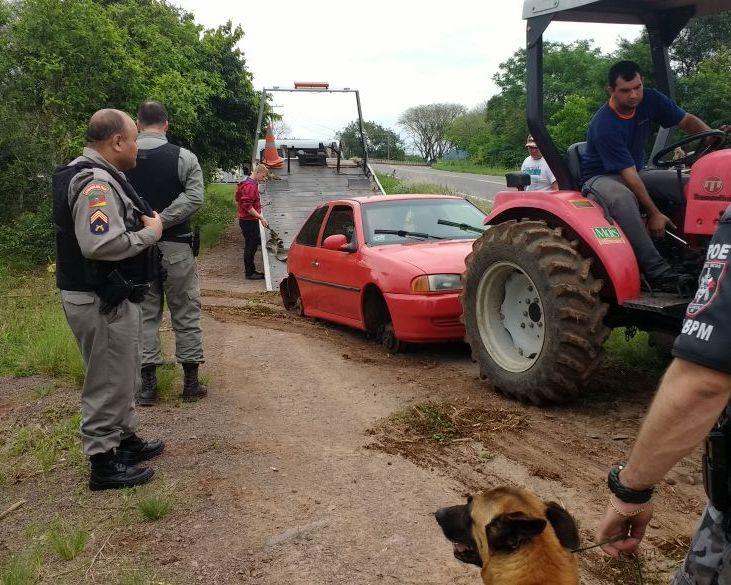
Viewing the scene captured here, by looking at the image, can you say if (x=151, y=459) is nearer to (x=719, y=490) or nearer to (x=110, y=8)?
(x=719, y=490)

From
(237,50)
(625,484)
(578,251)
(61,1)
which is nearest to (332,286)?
(578,251)

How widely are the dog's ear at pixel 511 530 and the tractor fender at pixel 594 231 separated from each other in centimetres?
283

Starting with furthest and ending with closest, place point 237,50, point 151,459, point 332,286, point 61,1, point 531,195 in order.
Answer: point 237,50 < point 61,1 < point 332,286 < point 531,195 < point 151,459

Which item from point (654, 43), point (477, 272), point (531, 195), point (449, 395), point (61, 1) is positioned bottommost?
point (449, 395)

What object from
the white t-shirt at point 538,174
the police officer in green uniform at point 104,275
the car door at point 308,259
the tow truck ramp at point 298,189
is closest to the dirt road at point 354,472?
the police officer in green uniform at point 104,275

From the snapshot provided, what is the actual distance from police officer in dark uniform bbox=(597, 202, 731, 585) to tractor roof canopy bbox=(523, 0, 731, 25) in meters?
→ 3.51

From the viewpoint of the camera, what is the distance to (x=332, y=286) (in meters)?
7.45

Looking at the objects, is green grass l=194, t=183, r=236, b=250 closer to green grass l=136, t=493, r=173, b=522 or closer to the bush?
the bush

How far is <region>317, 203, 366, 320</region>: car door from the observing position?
22.9 ft

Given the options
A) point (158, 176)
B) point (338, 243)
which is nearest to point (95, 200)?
point (158, 176)

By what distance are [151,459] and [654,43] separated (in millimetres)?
4485

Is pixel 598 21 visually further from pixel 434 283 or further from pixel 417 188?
pixel 417 188

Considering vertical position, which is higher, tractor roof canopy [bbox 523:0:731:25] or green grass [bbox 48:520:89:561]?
tractor roof canopy [bbox 523:0:731:25]

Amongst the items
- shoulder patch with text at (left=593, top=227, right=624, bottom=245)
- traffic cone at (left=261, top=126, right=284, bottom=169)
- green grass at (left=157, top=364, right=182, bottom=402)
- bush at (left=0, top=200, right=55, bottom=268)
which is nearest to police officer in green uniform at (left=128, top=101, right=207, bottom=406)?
green grass at (left=157, top=364, right=182, bottom=402)
